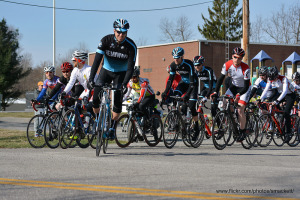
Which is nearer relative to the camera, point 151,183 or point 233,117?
point 151,183

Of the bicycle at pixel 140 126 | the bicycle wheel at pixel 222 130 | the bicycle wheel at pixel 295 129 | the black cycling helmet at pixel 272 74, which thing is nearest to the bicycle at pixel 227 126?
the bicycle wheel at pixel 222 130

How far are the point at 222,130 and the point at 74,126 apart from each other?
3.13m

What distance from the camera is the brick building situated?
51.9m

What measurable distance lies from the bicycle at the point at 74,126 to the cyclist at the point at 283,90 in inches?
188

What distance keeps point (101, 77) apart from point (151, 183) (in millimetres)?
4028

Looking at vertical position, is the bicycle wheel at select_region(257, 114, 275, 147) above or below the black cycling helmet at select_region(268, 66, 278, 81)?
below

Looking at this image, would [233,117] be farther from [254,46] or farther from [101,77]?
[254,46]

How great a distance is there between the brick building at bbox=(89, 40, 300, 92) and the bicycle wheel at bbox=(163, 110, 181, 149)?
1589 inches

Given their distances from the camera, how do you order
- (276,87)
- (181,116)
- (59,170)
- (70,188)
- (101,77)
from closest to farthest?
(70,188) → (59,170) → (101,77) → (181,116) → (276,87)

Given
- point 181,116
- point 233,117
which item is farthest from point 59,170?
point 233,117

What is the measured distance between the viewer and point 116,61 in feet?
32.8

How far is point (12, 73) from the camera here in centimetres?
5353

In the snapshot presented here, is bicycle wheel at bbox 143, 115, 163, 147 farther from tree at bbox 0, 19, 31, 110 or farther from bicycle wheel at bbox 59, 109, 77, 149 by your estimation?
tree at bbox 0, 19, 31, 110

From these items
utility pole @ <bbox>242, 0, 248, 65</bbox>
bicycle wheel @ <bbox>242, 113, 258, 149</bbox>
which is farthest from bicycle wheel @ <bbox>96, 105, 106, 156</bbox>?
utility pole @ <bbox>242, 0, 248, 65</bbox>
